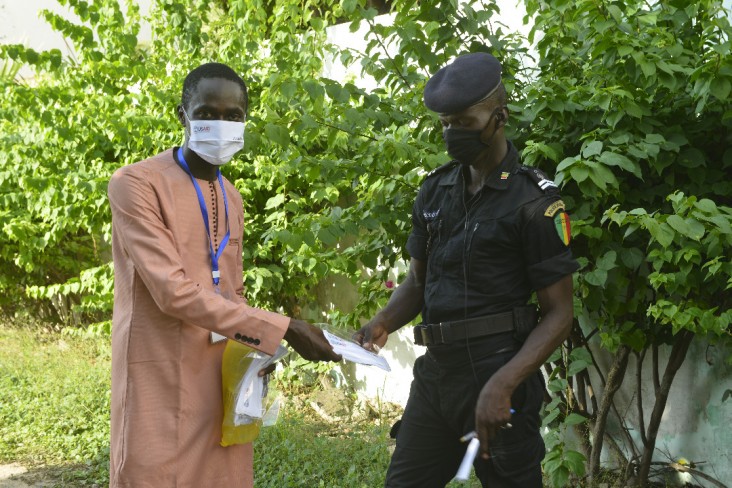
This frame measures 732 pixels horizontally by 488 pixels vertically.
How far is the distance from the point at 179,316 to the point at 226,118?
717mm

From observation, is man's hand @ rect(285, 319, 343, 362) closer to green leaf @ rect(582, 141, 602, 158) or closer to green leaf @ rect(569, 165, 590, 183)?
green leaf @ rect(569, 165, 590, 183)

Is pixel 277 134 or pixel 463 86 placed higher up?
pixel 277 134

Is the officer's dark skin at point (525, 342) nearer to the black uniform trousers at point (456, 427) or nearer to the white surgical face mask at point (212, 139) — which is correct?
the black uniform trousers at point (456, 427)

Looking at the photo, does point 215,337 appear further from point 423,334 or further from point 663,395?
point 663,395

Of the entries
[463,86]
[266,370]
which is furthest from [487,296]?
[266,370]

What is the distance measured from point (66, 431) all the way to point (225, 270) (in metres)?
3.96

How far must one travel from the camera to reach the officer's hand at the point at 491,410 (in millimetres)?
2406

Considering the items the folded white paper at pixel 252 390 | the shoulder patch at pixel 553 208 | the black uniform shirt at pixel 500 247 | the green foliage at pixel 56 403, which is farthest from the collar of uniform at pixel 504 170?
the green foliage at pixel 56 403

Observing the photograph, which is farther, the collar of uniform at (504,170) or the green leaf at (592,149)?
the green leaf at (592,149)

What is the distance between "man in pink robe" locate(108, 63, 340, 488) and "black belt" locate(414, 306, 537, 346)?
377mm

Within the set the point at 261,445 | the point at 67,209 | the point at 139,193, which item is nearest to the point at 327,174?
the point at 139,193

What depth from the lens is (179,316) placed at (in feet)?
8.50

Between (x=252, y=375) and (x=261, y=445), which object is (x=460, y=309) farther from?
(x=261, y=445)

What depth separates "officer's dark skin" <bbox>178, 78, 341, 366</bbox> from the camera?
8.95 feet
